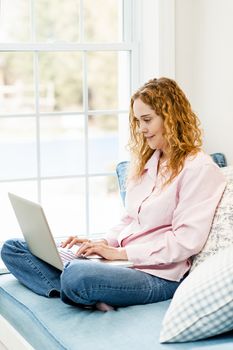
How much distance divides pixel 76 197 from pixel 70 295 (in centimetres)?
132

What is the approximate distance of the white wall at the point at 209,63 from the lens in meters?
3.89

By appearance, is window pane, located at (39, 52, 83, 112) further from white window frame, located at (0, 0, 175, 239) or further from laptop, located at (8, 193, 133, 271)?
laptop, located at (8, 193, 133, 271)

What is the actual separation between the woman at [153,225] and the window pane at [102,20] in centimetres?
92

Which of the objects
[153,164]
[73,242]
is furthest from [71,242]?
[153,164]

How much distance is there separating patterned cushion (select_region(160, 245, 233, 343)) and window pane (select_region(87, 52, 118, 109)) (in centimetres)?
175

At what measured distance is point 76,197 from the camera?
4.23m

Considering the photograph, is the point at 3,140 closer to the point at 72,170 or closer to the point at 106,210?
the point at 72,170

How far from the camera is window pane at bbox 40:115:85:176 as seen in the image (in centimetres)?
412

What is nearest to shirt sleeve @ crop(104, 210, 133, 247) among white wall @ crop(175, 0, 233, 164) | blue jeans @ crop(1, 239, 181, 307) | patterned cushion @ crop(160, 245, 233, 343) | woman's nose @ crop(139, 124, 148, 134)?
blue jeans @ crop(1, 239, 181, 307)

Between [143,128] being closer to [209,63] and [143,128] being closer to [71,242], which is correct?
[71,242]

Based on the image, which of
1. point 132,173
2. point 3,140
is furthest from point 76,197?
point 132,173

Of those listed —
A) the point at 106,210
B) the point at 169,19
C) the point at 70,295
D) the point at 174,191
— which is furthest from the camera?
the point at 106,210

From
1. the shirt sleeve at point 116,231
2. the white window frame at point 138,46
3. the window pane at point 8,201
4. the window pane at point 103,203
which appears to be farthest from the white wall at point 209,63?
the window pane at point 8,201

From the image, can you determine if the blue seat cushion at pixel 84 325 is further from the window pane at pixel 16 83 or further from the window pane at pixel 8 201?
the window pane at pixel 16 83
